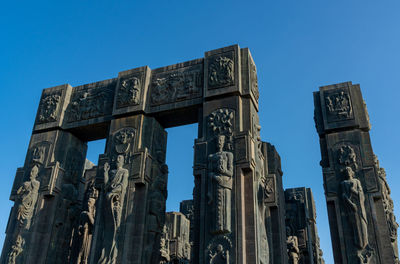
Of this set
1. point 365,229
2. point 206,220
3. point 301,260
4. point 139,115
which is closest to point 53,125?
point 139,115

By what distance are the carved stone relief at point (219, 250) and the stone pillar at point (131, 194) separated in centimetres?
259

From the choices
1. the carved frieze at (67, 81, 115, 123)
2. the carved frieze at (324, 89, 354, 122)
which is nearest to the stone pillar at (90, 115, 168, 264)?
the carved frieze at (67, 81, 115, 123)

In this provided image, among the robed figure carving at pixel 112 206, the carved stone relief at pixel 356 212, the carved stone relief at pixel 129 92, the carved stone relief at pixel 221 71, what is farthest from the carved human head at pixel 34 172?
the carved stone relief at pixel 356 212

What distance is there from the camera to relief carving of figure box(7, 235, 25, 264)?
13.9 metres

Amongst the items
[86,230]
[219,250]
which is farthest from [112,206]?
[219,250]

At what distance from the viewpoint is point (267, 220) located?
1456 centimetres

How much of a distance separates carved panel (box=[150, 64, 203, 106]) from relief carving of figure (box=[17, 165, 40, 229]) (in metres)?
5.41

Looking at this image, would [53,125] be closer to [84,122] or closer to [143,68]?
[84,122]

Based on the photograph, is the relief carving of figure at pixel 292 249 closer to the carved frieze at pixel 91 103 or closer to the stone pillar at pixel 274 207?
the stone pillar at pixel 274 207

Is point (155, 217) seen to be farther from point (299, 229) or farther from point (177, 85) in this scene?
point (299, 229)

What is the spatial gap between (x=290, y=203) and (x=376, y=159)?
6.65 meters

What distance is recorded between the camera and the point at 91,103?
16.3m

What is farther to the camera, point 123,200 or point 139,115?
point 139,115

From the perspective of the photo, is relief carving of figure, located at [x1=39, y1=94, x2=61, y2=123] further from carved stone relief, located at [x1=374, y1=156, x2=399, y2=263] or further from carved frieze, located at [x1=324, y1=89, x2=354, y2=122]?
carved stone relief, located at [x1=374, y1=156, x2=399, y2=263]
